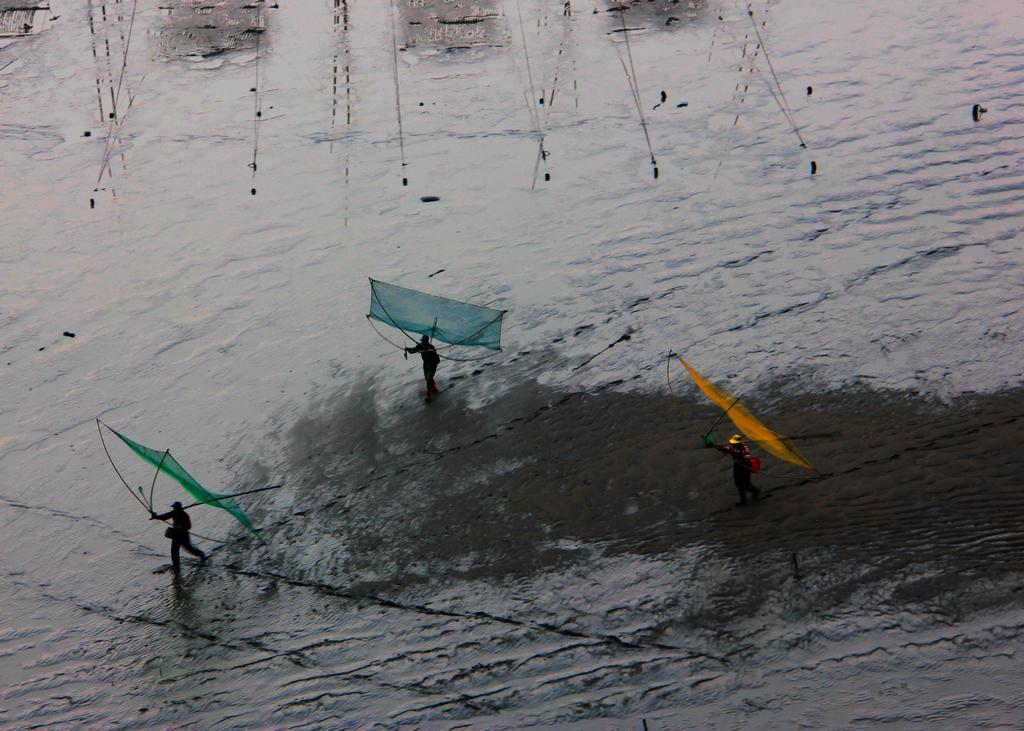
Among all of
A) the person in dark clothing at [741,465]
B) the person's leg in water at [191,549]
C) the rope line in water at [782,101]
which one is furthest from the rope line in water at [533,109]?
the person's leg in water at [191,549]

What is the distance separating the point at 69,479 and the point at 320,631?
206 inches

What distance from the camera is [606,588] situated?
11078mm

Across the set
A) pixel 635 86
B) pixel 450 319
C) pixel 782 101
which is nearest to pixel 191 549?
pixel 450 319

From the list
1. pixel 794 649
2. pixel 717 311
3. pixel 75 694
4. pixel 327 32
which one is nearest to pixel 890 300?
pixel 717 311

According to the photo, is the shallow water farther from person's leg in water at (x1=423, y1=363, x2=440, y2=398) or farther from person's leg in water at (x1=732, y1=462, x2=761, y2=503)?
person's leg in water at (x1=732, y1=462, x2=761, y2=503)

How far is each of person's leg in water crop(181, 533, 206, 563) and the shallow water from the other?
0.18 metres

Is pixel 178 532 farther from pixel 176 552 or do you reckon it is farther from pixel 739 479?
pixel 739 479

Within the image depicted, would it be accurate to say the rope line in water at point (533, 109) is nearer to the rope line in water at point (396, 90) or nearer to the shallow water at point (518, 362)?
the shallow water at point (518, 362)

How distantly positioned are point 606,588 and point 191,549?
4932 millimetres

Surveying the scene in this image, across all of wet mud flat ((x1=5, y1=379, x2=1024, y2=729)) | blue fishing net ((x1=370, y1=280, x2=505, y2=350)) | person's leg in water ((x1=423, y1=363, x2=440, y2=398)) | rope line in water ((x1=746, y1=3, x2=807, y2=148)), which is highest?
rope line in water ((x1=746, y1=3, x2=807, y2=148))

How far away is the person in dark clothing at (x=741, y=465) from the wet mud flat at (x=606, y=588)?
243 millimetres

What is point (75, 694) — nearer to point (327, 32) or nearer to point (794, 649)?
point (794, 649)

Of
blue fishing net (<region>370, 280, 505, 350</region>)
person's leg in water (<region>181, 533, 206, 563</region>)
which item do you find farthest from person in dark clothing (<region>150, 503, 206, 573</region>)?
blue fishing net (<region>370, 280, 505, 350</region>)

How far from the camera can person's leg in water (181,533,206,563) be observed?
12039mm
